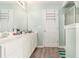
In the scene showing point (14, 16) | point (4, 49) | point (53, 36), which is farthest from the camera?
point (53, 36)

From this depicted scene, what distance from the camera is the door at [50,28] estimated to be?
8024 millimetres

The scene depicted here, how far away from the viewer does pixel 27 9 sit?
8.06 m

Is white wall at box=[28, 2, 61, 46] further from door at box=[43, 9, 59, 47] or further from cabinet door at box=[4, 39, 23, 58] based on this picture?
cabinet door at box=[4, 39, 23, 58]

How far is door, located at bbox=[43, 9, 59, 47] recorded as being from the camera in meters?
8.02

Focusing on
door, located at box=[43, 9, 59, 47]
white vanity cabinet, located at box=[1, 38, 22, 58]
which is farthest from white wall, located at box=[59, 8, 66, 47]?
white vanity cabinet, located at box=[1, 38, 22, 58]

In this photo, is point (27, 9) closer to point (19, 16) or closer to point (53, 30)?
point (19, 16)

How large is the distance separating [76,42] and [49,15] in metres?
4.67

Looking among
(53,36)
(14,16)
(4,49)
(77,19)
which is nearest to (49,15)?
(53,36)

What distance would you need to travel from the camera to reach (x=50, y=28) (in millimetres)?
8086

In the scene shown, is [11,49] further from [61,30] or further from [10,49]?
[61,30]

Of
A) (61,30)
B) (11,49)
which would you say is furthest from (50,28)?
(11,49)

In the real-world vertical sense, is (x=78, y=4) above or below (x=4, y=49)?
above

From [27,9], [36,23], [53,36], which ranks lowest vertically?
[53,36]

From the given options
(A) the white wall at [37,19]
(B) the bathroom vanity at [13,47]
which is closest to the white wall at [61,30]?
(A) the white wall at [37,19]
